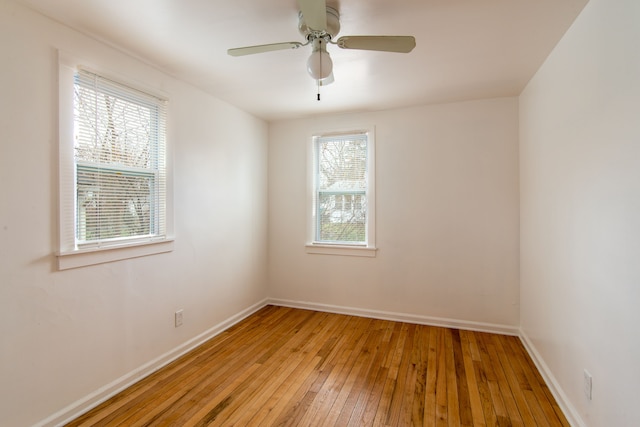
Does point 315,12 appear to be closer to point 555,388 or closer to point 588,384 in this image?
point 588,384

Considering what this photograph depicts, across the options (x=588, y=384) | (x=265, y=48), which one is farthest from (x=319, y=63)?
(x=588, y=384)

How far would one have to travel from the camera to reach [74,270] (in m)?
1.92

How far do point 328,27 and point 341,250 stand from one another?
255 centimetres

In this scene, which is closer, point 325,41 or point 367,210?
point 325,41

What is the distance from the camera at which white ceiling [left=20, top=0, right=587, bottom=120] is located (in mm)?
1701

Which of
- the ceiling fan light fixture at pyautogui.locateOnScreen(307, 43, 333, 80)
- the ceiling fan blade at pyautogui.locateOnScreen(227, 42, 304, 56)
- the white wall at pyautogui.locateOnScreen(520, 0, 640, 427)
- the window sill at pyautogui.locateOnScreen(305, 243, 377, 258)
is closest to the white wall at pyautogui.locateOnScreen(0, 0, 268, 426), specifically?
the ceiling fan blade at pyautogui.locateOnScreen(227, 42, 304, 56)

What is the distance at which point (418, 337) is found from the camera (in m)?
3.08

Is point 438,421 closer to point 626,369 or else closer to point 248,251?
point 626,369

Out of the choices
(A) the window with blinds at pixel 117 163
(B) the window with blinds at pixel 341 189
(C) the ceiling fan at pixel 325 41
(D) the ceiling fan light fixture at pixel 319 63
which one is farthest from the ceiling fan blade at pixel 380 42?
(B) the window with blinds at pixel 341 189

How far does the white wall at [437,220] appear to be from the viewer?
314cm

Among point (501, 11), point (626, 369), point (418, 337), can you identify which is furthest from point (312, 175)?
point (626, 369)

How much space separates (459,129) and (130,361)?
3736 mm

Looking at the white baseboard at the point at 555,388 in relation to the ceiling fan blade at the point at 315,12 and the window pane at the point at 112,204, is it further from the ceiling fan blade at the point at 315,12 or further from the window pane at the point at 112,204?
the window pane at the point at 112,204

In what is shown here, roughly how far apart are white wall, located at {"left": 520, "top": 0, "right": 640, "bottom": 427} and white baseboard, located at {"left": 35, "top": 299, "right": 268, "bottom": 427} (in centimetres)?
294
